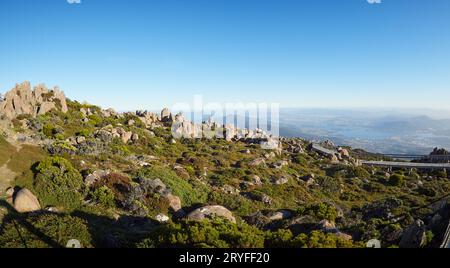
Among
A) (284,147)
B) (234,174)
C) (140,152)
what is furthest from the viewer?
(284,147)

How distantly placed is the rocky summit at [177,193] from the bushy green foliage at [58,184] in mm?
94

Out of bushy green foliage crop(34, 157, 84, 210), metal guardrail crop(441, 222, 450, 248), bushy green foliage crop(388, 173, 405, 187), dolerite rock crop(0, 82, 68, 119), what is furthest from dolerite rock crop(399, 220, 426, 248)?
dolerite rock crop(0, 82, 68, 119)

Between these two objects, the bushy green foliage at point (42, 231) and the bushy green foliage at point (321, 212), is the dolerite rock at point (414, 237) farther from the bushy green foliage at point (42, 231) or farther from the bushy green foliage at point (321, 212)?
the bushy green foliage at point (42, 231)

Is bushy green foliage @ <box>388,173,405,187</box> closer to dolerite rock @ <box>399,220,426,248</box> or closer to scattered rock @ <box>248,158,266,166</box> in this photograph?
scattered rock @ <box>248,158,266,166</box>

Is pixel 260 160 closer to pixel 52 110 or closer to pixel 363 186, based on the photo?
pixel 363 186

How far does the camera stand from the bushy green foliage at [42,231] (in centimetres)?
1608

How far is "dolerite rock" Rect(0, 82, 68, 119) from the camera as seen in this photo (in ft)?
145

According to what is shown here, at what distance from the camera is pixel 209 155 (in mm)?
53188

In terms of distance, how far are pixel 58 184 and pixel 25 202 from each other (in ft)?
12.8

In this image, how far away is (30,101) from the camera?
162 feet

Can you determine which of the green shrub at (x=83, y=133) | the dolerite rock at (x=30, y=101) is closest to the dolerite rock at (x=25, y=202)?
the green shrub at (x=83, y=133)
